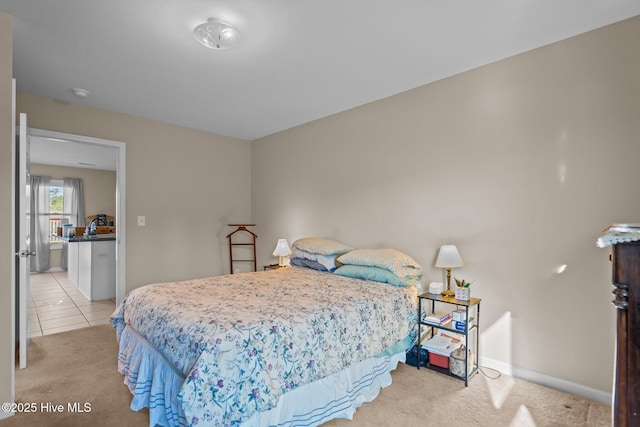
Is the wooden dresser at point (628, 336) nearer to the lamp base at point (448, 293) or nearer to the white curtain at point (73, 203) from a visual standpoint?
the lamp base at point (448, 293)

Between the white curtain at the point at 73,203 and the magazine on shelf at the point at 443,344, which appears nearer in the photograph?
the magazine on shelf at the point at 443,344

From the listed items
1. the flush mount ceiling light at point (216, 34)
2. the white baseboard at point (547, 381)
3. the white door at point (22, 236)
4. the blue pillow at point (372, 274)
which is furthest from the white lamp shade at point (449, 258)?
the white door at point (22, 236)

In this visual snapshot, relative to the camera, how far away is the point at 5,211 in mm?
1980

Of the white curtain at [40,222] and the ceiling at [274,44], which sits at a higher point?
the ceiling at [274,44]

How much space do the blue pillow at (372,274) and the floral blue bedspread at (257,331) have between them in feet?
0.20

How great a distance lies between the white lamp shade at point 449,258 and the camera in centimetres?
253

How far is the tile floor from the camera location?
361cm

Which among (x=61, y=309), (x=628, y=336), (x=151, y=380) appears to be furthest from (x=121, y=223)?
(x=628, y=336)

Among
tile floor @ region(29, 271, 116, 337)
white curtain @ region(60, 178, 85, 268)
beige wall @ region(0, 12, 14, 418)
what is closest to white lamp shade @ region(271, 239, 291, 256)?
tile floor @ region(29, 271, 116, 337)

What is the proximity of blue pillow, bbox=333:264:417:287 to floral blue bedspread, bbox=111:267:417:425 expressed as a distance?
2.3 inches

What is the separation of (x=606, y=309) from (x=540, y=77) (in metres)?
1.66

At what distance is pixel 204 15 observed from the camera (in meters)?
1.97

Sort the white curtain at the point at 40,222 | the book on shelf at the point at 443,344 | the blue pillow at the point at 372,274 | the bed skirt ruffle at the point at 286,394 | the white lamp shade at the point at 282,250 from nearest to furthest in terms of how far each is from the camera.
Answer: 1. the bed skirt ruffle at the point at 286,394
2. the book on shelf at the point at 443,344
3. the blue pillow at the point at 372,274
4. the white lamp shade at the point at 282,250
5. the white curtain at the point at 40,222

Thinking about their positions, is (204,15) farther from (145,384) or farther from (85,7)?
(145,384)
